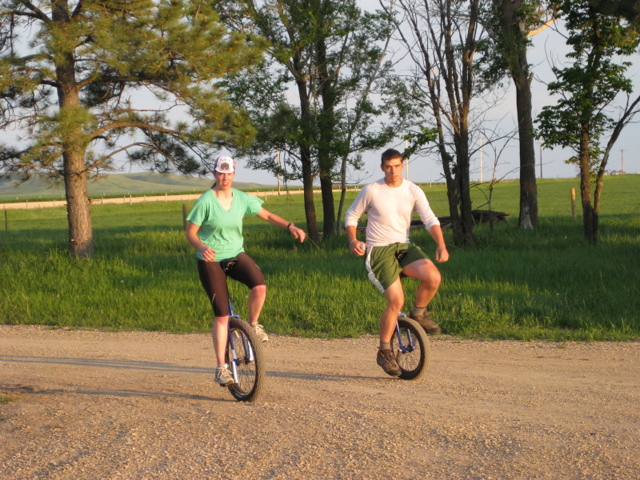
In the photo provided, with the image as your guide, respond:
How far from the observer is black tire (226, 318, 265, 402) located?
6.42 metres

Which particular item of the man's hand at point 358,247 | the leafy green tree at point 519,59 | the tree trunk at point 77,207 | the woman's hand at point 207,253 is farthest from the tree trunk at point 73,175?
the man's hand at point 358,247

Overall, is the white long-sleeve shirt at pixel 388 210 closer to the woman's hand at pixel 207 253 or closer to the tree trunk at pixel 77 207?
the woman's hand at pixel 207 253

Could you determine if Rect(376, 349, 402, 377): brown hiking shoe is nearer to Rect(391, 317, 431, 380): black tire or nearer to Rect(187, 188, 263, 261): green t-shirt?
Rect(391, 317, 431, 380): black tire

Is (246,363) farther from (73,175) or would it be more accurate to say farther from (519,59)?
(519,59)

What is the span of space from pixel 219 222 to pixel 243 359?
1.18m

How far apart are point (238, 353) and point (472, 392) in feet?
6.68

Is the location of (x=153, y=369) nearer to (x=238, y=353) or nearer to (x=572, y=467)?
(x=238, y=353)

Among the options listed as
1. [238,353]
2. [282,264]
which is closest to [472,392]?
[238,353]

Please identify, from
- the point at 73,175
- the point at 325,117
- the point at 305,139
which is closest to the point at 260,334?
the point at 73,175

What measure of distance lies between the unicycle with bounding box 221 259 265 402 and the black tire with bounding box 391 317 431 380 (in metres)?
1.47

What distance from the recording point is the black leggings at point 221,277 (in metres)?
6.57

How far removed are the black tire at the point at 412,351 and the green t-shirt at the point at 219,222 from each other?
1.71 m

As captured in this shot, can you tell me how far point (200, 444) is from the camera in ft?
17.6

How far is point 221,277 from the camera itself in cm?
660
